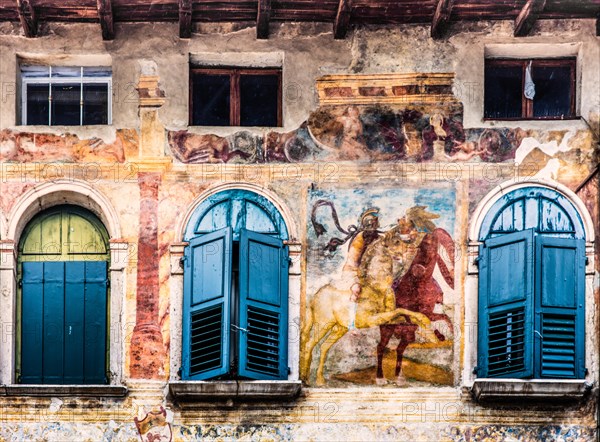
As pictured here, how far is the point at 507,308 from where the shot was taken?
78.3 feet

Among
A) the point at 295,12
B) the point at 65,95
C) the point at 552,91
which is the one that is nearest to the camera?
the point at 295,12

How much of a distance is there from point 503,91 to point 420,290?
2.56 meters

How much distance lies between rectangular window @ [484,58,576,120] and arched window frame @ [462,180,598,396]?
2.89 ft

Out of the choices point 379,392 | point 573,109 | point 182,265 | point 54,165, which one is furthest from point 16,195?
point 573,109

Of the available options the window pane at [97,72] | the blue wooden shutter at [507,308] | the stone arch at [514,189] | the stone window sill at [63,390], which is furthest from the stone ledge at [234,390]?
the window pane at [97,72]

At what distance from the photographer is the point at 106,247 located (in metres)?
24.5

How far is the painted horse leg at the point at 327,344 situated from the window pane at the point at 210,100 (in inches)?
107

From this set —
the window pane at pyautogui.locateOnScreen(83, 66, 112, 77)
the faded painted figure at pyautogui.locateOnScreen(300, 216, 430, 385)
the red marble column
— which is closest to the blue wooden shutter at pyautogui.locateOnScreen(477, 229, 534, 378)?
the faded painted figure at pyautogui.locateOnScreen(300, 216, 430, 385)

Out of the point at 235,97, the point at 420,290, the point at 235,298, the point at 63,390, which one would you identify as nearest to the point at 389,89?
the point at 235,97

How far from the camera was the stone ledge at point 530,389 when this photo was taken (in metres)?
23.5

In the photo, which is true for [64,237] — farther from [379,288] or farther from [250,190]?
[379,288]

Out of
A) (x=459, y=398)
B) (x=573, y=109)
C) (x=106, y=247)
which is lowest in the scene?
(x=459, y=398)

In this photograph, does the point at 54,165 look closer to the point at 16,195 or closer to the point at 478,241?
the point at 16,195

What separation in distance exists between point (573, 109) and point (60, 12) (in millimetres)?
6003
